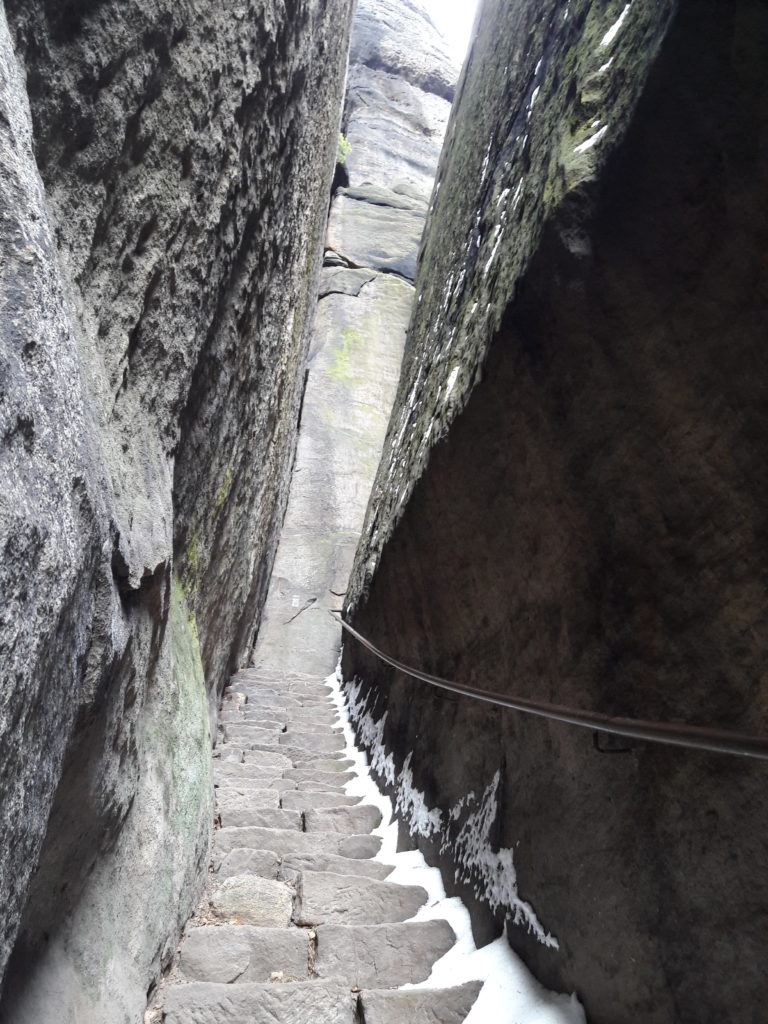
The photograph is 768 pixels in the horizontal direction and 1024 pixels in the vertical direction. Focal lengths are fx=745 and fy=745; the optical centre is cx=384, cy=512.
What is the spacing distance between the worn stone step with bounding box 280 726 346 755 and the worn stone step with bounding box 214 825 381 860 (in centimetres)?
149

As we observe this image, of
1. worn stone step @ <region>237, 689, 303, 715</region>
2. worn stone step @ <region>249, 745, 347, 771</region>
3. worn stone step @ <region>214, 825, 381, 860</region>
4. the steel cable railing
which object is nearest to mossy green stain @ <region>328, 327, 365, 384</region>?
worn stone step @ <region>237, 689, 303, 715</region>

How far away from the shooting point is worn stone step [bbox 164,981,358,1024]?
171 cm

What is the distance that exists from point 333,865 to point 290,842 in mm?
238

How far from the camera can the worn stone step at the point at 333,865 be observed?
2.65 meters

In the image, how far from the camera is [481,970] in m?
1.90

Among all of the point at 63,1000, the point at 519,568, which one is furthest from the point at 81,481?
the point at 519,568

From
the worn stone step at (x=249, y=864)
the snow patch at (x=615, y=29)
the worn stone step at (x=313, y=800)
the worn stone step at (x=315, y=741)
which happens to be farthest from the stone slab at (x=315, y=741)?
the snow patch at (x=615, y=29)

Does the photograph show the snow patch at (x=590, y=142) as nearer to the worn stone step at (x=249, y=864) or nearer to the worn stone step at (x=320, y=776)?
the worn stone step at (x=249, y=864)

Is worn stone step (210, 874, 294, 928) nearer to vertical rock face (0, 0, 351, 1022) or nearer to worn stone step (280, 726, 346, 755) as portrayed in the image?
vertical rock face (0, 0, 351, 1022)

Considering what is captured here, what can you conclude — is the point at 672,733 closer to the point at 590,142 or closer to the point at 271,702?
the point at 590,142

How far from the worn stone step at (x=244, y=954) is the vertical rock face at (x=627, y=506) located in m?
0.52

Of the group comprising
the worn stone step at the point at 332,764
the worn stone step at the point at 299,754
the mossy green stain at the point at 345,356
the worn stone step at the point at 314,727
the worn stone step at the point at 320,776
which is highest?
the worn stone step at the point at 320,776

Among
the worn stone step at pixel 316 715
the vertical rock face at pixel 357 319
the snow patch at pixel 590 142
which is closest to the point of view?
the snow patch at pixel 590 142

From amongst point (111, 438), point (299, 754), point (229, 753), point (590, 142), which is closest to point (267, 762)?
point (229, 753)
